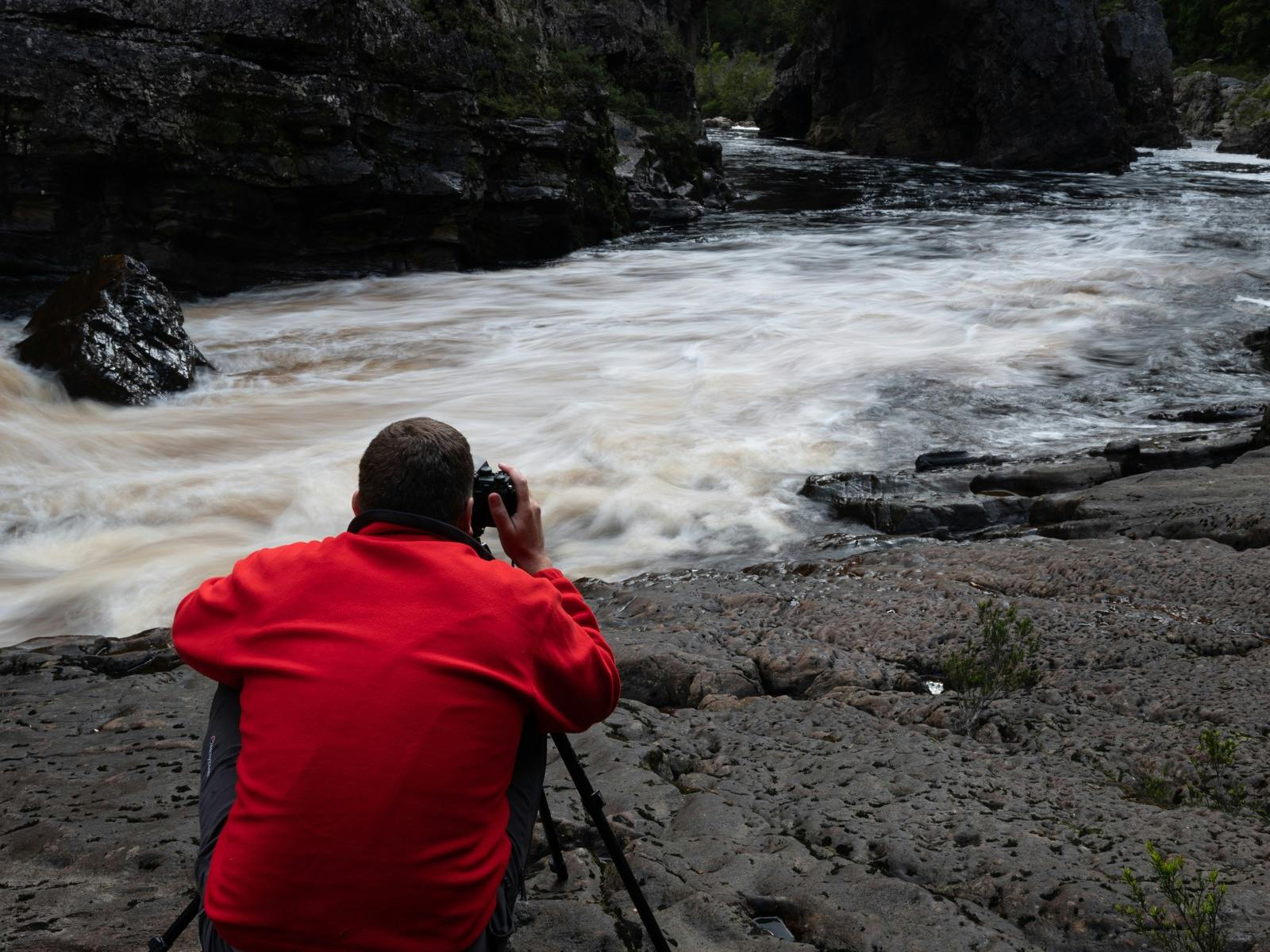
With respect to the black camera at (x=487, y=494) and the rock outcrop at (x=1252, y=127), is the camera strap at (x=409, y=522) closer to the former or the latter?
the black camera at (x=487, y=494)

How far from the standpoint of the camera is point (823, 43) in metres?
37.5

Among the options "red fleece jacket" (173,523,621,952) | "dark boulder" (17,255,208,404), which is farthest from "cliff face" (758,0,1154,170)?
"red fleece jacket" (173,523,621,952)

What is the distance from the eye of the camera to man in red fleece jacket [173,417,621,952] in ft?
5.88

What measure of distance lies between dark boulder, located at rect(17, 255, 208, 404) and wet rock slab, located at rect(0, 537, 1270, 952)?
505cm

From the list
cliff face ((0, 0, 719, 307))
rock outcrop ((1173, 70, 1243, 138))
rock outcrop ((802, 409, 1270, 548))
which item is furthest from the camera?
rock outcrop ((1173, 70, 1243, 138))

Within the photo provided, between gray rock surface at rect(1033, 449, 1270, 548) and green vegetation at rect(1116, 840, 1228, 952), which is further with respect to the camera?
gray rock surface at rect(1033, 449, 1270, 548)

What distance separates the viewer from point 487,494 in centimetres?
251

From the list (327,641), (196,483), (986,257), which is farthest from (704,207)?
(327,641)

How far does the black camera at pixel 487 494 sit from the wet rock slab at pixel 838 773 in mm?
1000

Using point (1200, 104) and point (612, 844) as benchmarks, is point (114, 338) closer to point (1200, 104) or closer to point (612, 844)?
point (612, 844)

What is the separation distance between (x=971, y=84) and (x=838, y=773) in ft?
104

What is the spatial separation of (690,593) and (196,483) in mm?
4164

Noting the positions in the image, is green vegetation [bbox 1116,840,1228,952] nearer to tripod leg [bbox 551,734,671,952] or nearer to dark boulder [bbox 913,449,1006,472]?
tripod leg [bbox 551,734,671,952]

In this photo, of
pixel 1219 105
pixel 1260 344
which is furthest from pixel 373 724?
pixel 1219 105
